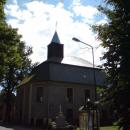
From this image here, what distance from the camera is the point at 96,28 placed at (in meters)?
11.0

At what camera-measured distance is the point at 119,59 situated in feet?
31.8

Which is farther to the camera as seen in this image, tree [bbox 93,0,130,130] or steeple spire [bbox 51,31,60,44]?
steeple spire [bbox 51,31,60,44]

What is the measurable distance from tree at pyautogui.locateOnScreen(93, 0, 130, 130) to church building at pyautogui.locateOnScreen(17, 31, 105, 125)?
34.4 m

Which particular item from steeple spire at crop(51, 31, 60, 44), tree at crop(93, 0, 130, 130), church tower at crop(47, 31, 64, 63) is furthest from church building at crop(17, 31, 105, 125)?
tree at crop(93, 0, 130, 130)

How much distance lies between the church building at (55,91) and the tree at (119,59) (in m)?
34.4

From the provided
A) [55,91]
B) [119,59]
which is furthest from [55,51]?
[119,59]

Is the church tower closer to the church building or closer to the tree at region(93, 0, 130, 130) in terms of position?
the church building

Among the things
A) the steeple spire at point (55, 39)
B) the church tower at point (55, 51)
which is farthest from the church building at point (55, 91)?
the steeple spire at point (55, 39)

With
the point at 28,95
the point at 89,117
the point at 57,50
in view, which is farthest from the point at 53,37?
the point at 89,117

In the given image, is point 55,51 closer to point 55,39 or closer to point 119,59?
point 55,39

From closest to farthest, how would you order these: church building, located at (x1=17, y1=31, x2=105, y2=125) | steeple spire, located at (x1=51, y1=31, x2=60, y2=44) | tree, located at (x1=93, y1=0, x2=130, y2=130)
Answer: tree, located at (x1=93, y1=0, x2=130, y2=130) < church building, located at (x1=17, y1=31, x2=105, y2=125) < steeple spire, located at (x1=51, y1=31, x2=60, y2=44)

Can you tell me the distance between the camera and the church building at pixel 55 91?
4591 cm

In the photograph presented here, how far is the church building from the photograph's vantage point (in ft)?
151

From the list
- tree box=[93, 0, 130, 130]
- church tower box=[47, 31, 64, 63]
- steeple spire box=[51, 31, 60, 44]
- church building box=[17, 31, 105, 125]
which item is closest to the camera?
tree box=[93, 0, 130, 130]
